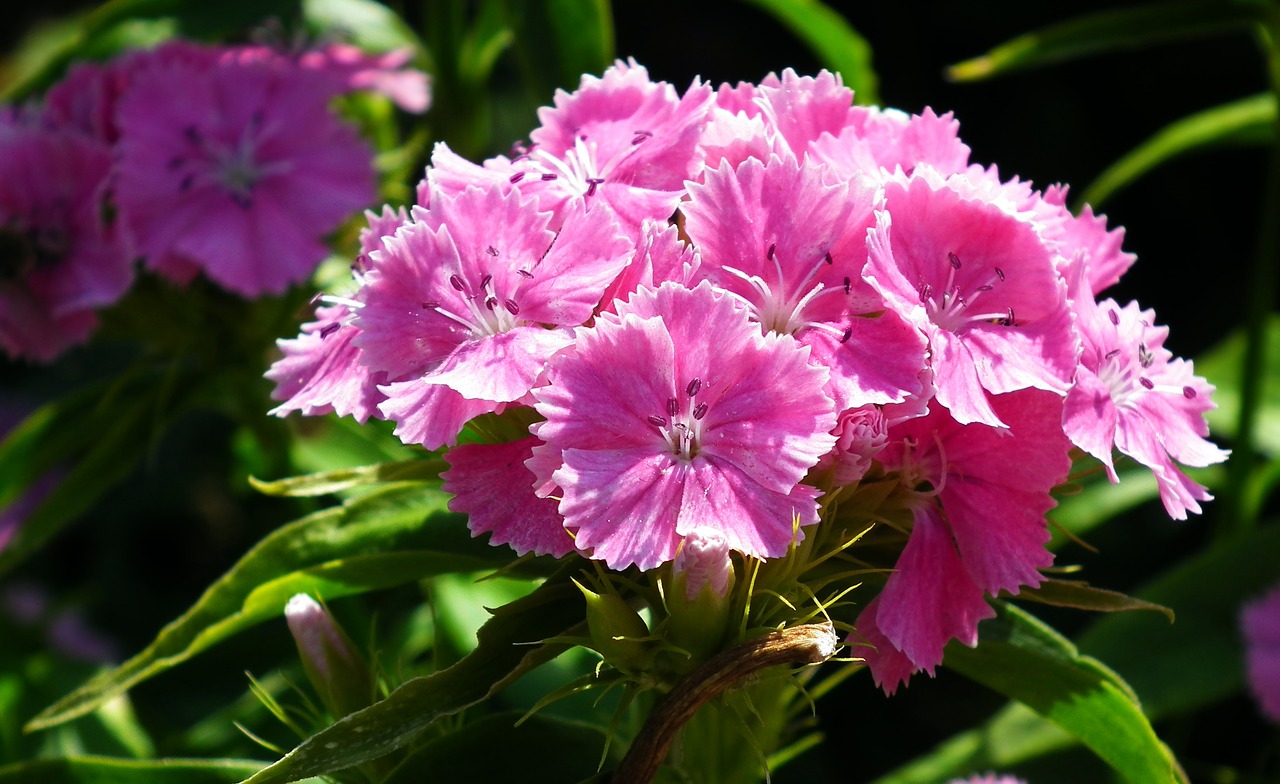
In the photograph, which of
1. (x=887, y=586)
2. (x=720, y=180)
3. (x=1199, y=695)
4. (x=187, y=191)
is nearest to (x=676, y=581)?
(x=887, y=586)

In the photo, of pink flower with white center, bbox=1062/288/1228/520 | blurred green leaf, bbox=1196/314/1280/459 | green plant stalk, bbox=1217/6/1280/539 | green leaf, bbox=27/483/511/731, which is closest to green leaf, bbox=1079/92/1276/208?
green plant stalk, bbox=1217/6/1280/539

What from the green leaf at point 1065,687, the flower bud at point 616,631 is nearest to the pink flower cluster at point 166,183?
the flower bud at point 616,631

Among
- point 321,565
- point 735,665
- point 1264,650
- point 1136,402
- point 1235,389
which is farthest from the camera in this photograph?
point 1235,389

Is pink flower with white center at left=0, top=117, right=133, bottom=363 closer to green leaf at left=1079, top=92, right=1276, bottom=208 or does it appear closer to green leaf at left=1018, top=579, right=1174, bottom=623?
green leaf at left=1018, top=579, right=1174, bottom=623

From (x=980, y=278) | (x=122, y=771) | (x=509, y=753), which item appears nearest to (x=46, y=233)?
(x=122, y=771)

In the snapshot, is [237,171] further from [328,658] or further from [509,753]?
[509,753]

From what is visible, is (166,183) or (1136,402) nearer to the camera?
(1136,402)

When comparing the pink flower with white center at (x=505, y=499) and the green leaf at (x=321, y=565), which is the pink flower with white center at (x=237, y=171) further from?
the pink flower with white center at (x=505, y=499)
